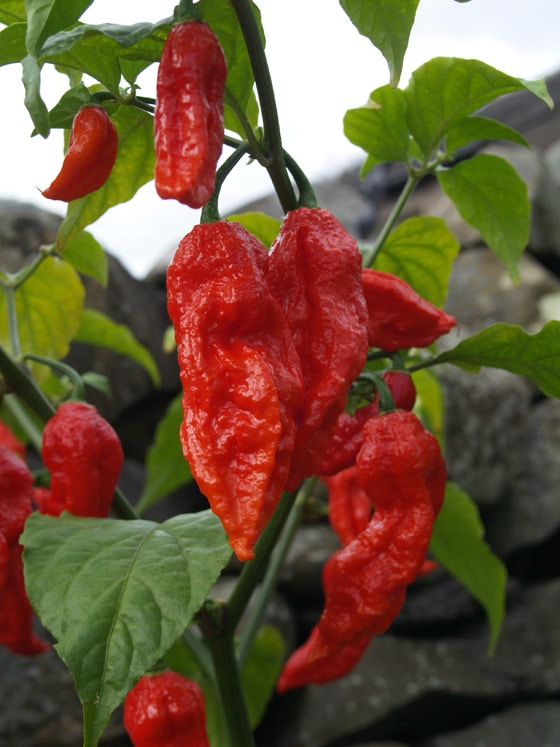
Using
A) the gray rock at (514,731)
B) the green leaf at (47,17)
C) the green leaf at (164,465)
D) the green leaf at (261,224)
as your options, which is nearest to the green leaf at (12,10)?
the green leaf at (47,17)

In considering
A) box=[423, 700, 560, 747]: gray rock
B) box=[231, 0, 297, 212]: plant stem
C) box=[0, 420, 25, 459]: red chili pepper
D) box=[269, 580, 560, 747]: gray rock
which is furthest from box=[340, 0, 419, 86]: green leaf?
box=[423, 700, 560, 747]: gray rock

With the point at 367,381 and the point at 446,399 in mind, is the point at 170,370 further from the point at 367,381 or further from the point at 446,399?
the point at 367,381

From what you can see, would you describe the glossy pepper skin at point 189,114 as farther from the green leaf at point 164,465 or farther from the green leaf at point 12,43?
the green leaf at point 164,465

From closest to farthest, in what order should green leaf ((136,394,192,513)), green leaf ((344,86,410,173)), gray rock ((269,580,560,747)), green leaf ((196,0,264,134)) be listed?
green leaf ((196,0,264,134))
green leaf ((344,86,410,173))
green leaf ((136,394,192,513))
gray rock ((269,580,560,747))

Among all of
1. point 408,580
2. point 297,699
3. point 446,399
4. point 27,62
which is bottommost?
point 297,699

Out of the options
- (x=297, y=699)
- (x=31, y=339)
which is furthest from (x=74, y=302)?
(x=297, y=699)

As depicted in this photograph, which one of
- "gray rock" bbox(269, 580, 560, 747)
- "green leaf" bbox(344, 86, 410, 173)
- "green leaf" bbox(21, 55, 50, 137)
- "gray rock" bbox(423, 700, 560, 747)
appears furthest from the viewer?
"gray rock" bbox(423, 700, 560, 747)

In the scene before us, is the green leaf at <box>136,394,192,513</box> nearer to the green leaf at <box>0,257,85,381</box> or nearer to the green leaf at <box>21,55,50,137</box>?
the green leaf at <box>0,257,85,381</box>
